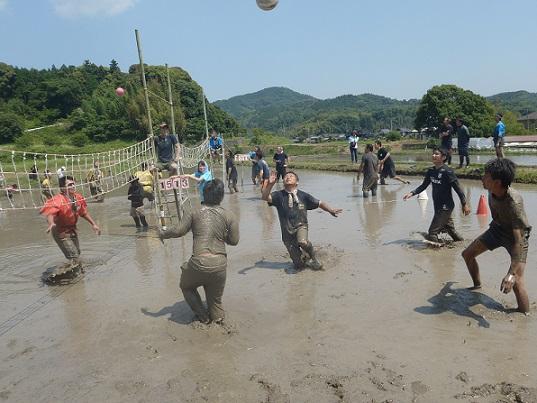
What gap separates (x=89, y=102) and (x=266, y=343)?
233ft

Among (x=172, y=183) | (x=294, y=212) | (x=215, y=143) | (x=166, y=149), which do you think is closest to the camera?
(x=294, y=212)

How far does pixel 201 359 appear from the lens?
449 centimetres

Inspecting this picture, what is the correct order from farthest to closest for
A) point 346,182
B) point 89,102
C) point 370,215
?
point 89,102
point 346,182
point 370,215

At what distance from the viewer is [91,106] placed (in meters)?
67.4

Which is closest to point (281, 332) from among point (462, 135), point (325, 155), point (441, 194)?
point (441, 194)

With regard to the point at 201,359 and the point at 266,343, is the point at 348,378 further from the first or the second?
the point at 201,359

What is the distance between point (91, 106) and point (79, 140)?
1109 cm

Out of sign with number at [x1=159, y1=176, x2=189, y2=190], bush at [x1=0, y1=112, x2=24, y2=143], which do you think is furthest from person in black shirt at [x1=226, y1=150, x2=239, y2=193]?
bush at [x1=0, y1=112, x2=24, y2=143]

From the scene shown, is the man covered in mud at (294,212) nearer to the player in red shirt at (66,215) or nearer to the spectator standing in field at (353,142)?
the player in red shirt at (66,215)

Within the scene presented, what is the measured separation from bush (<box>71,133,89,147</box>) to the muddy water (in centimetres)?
5278

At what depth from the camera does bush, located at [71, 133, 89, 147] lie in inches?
2267

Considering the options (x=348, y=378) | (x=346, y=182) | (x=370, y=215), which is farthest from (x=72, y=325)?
(x=346, y=182)

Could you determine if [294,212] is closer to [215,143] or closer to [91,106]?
[215,143]

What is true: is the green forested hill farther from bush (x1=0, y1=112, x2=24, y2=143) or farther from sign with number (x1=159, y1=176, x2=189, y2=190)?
sign with number (x1=159, y1=176, x2=189, y2=190)
